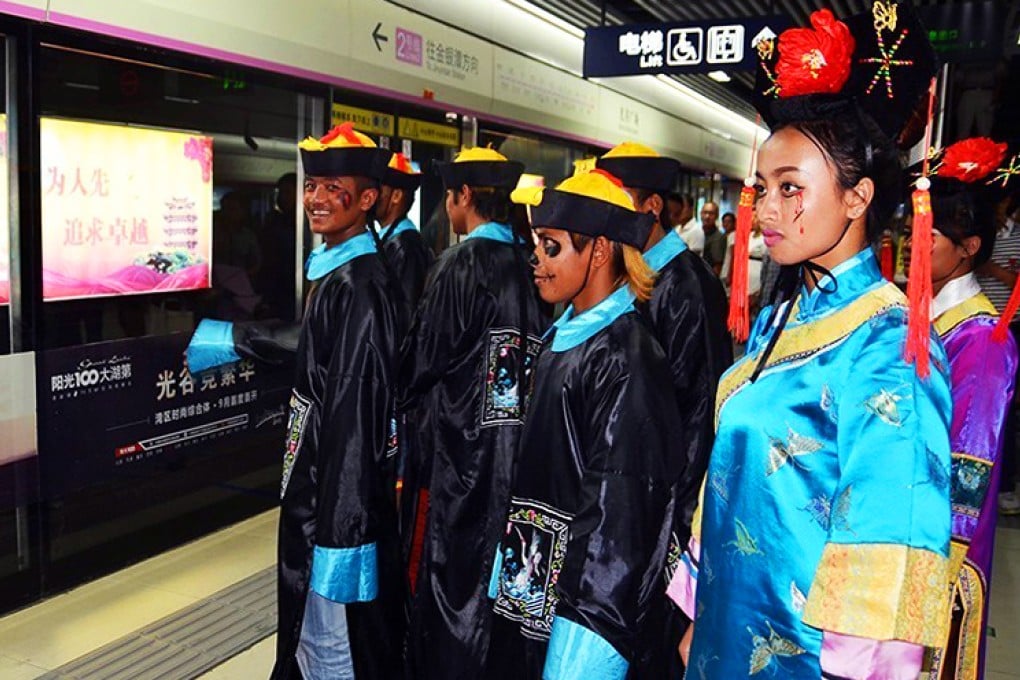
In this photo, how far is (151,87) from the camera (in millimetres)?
4059

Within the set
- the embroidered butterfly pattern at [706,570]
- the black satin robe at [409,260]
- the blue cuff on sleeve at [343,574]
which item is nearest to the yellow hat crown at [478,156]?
the black satin robe at [409,260]

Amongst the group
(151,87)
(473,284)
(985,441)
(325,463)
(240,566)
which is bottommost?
(240,566)

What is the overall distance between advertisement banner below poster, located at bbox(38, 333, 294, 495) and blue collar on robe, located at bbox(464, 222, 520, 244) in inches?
65.3

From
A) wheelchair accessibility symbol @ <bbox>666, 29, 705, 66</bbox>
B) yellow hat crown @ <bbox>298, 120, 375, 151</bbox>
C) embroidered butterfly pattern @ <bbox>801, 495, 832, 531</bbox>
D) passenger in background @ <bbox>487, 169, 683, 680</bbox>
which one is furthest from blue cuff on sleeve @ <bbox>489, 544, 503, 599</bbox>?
wheelchair accessibility symbol @ <bbox>666, 29, 705, 66</bbox>

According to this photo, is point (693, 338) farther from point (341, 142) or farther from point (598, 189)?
point (341, 142)

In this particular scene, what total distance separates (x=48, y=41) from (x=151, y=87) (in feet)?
2.10

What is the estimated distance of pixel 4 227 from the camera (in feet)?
11.1

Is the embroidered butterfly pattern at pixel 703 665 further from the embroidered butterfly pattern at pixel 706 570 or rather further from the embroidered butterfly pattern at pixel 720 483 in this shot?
the embroidered butterfly pattern at pixel 720 483

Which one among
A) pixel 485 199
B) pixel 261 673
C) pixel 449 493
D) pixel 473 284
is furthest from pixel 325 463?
pixel 485 199

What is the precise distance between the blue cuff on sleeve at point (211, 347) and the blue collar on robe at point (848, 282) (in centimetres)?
186

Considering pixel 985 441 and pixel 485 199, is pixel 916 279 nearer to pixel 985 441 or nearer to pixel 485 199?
pixel 985 441

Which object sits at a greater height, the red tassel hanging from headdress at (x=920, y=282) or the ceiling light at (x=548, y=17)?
the ceiling light at (x=548, y=17)

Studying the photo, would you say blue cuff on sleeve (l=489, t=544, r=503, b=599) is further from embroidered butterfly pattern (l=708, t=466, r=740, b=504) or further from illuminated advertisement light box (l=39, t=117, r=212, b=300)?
illuminated advertisement light box (l=39, t=117, r=212, b=300)

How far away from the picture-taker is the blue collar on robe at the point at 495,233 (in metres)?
3.23
